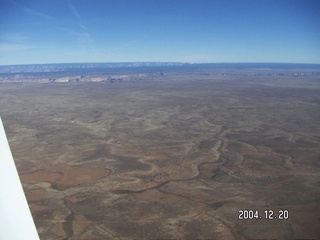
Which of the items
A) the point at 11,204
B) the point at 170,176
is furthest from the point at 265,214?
the point at 11,204

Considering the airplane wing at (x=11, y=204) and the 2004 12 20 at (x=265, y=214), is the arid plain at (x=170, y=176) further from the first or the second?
the airplane wing at (x=11, y=204)

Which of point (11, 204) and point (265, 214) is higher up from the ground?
point (11, 204)

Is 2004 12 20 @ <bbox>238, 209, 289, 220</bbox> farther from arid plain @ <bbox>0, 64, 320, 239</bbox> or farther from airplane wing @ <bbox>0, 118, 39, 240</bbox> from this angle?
airplane wing @ <bbox>0, 118, 39, 240</bbox>

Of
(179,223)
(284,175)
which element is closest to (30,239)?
(179,223)

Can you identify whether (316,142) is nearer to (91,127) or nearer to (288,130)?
(288,130)

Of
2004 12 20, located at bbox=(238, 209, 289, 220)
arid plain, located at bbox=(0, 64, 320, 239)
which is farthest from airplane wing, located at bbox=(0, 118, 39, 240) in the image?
2004 12 20, located at bbox=(238, 209, 289, 220)

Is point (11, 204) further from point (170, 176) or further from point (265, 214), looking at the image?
point (170, 176)
